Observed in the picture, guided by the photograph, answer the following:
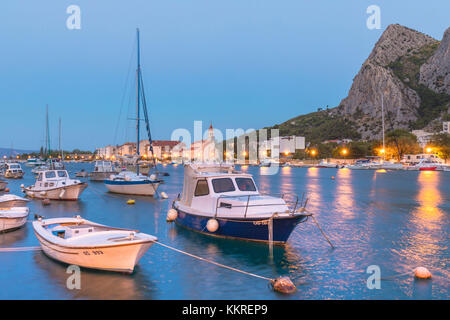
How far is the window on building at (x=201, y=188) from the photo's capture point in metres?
18.3

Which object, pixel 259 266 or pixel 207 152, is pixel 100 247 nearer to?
pixel 259 266

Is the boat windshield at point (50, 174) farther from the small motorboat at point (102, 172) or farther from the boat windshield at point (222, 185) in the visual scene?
the small motorboat at point (102, 172)

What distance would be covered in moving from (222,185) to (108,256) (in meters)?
7.57

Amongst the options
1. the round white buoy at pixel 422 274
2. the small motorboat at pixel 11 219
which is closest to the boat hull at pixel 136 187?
the small motorboat at pixel 11 219

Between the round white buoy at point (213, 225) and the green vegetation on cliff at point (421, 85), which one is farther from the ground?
the green vegetation on cliff at point (421, 85)

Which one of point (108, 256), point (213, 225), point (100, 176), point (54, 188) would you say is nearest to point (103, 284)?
point (108, 256)

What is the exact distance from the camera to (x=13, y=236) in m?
19.0

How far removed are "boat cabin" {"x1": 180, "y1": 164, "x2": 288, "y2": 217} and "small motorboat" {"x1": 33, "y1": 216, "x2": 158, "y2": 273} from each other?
202 inches

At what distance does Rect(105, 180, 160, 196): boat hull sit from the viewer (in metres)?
37.4

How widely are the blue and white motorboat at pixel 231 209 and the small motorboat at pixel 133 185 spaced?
17.5m

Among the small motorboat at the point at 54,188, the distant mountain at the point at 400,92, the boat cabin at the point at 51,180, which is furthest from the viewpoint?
the distant mountain at the point at 400,92
